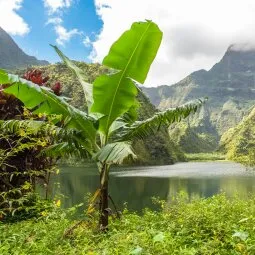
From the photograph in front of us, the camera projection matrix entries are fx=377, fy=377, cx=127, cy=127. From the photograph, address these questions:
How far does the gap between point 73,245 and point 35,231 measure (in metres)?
0.60

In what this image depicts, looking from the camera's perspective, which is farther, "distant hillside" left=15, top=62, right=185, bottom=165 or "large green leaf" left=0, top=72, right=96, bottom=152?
"distant hillside" left=15, top=62, right=185, bottom=165

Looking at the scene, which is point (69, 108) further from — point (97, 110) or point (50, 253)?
point (50, 253)

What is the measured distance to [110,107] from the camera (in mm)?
5285

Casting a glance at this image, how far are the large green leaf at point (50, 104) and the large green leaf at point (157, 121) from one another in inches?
22.7

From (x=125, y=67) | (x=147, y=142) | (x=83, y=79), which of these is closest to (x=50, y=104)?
(x=125, y=67)

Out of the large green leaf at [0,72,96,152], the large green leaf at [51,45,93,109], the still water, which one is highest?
the large green leaf at [51,45,93,109]

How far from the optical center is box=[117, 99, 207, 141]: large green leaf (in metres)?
5.62

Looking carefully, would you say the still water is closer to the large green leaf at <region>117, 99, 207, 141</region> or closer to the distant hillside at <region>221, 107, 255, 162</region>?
the large green leaf at <region>117, 99, 207, 141</region>

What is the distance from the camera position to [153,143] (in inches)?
3570

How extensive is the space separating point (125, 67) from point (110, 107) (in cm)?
65

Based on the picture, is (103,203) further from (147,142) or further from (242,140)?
(242,140)

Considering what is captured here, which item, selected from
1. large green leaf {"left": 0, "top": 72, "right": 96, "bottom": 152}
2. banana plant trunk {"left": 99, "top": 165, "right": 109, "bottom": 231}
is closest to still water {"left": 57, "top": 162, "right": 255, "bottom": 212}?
banana plant trunk {"left": 99, "top": 165, "right": 109, "bottom": 231}

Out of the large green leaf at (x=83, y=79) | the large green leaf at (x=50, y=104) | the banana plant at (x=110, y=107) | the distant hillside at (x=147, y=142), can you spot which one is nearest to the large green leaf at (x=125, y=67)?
the banana plant at (x=110, y=107)

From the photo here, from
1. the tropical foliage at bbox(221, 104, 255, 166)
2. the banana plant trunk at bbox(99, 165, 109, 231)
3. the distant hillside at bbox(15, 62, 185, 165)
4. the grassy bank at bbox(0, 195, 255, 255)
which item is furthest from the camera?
the tropical foliage at bbox(221, 104, 255, 166)
